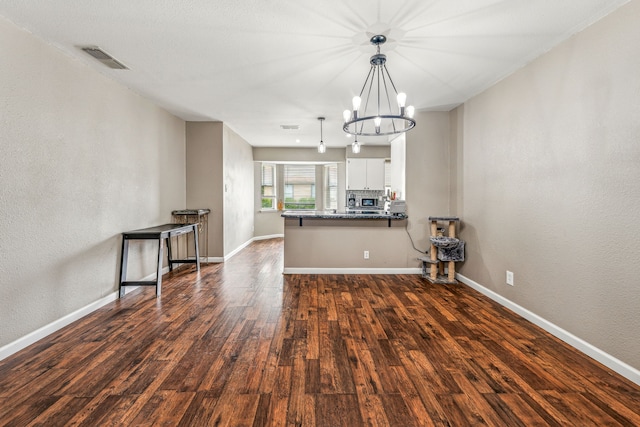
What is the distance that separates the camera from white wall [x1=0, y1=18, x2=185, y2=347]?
2.27 meters

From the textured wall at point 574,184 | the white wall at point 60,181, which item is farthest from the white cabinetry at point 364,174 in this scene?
the white wall at point 60,181

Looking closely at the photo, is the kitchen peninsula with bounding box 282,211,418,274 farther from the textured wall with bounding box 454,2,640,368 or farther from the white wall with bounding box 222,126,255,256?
the white wall with bounding box 222,126,255,256

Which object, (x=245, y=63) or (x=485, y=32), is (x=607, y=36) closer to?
(x=485, y=32)

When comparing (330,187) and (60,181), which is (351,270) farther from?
(330,187)

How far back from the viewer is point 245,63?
116 inches

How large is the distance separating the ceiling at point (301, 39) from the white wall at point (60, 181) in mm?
278

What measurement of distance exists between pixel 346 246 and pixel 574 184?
9.43 feet

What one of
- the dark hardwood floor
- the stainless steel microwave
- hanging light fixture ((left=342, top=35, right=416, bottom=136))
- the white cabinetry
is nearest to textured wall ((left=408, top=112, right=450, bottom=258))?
hanging light fixture ((left=342, top=35, right=416, bottom=136))

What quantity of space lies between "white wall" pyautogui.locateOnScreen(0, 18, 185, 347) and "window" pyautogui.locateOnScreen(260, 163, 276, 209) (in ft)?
14.4

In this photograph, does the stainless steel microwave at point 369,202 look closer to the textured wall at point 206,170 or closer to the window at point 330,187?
the window at point 330,187

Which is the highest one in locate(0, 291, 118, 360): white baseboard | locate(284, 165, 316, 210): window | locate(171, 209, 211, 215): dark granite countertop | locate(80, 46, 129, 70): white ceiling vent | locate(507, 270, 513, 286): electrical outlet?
locate(80, 46, 129, 70): white ceiling vent

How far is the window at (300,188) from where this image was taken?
855cm

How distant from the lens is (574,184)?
2.39m

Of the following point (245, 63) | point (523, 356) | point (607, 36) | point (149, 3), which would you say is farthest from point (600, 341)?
point (149, 3)
